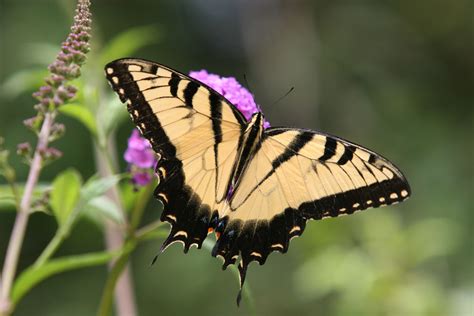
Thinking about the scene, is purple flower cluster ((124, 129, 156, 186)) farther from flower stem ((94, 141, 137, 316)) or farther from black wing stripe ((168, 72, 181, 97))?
black wing stripe ((168, 72, 181, 97))

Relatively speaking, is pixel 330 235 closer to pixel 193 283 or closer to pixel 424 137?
pixel 193 283

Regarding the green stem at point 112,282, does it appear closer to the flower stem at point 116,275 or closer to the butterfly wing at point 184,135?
the flower stem at point 116,275

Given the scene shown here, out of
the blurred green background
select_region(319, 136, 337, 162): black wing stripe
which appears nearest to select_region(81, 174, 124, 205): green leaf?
select_region(319, 136, 337, 162): black wing stripe

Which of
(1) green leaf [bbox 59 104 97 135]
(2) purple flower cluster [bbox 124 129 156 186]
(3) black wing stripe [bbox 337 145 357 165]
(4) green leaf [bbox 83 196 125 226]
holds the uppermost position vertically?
(3) black wing stripe [bbox 337 145 357 165]

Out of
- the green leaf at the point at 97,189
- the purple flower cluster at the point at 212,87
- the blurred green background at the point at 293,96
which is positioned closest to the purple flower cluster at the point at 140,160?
the purple flower cluster at the point at 212,87

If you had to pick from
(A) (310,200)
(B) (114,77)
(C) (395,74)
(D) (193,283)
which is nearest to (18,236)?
(B) (114,77)

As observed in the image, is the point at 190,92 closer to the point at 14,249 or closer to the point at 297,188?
the point at 297,188
